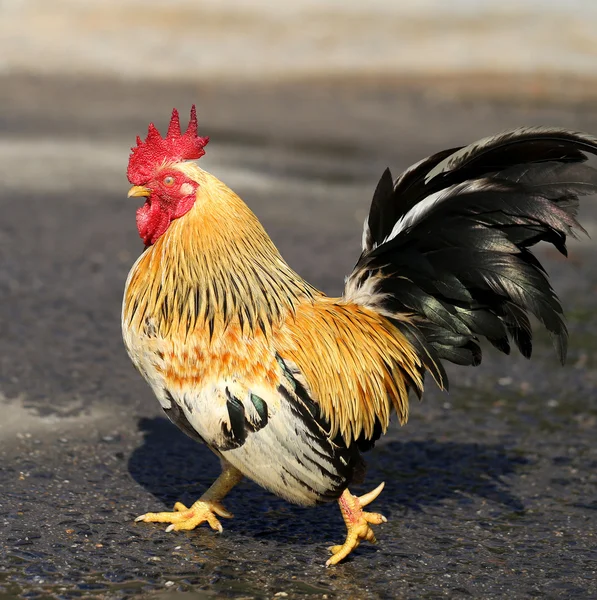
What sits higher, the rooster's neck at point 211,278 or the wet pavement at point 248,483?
the rooster's neck at point 211,278

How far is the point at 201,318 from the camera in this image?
4781 mm

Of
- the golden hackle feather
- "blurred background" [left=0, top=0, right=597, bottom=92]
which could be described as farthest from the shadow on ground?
"blurred background" [left=0, top=0, right=597, bottom=92]

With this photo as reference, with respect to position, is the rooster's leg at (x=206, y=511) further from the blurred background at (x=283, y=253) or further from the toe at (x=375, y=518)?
the toe at (x=375, y=518)

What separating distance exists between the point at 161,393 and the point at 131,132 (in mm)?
10539

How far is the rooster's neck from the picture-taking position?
189 inches

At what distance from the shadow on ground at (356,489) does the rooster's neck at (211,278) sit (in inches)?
48.4

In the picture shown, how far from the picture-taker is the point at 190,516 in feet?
17.2

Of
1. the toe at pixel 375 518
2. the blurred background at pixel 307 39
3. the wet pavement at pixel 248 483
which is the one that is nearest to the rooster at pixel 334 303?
the toe at pixel 375 518

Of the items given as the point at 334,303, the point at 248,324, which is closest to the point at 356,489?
the point at 334,303

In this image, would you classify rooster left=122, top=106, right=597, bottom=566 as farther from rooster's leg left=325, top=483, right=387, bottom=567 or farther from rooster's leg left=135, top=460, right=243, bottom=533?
rooster's leg left=135, top=460, right=243, bottom=533

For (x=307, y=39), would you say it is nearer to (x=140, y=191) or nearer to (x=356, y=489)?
(x=356, y=489)

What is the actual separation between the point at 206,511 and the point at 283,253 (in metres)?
5.01

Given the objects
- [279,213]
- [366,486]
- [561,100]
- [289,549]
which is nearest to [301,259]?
[279,213]

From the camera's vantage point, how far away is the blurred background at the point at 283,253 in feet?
16.6
